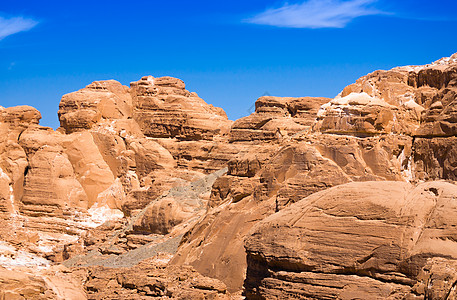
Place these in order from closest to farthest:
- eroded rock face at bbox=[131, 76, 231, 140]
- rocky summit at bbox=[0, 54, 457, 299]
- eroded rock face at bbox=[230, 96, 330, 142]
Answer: rocky summit at bbox=[0, 54, 457, 299] → eroded rock face at bbox=[230, 96, 330, 142] → eroded rock face at bbox=[131, 76, 231, 140]

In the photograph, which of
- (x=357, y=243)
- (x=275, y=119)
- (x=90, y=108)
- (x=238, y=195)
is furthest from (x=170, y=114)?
(x=357, y=243)

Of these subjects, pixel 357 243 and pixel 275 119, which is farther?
pixel 275 119

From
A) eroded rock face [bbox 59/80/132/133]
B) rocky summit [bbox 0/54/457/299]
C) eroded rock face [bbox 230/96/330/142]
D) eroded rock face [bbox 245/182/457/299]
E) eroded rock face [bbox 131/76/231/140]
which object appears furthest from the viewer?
eroded rock face [bbox 131/76/231/140]

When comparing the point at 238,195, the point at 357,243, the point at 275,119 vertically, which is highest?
the point at 275,119

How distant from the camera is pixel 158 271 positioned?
19281 millimetres

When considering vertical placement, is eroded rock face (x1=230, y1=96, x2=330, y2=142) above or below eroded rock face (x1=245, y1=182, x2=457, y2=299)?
above

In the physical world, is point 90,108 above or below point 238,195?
above

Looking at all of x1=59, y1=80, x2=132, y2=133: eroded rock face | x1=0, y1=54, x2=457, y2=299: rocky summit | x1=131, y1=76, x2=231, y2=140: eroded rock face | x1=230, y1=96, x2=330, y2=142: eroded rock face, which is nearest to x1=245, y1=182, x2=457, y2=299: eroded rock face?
x1=0, y1=54, x2=457, y2=299: rocky summit

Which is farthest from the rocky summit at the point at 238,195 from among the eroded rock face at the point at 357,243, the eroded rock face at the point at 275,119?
the eroded rock face at the point at 275,119

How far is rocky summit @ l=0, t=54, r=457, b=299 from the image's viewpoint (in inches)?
555

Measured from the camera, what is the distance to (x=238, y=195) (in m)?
24.2

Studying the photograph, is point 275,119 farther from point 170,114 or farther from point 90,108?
point 90,108

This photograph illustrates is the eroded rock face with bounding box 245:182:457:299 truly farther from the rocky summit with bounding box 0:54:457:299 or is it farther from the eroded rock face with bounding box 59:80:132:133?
the eroded rock face with bounding box 59:80:132:133

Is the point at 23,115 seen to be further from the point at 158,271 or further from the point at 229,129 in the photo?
the point at 158,271
